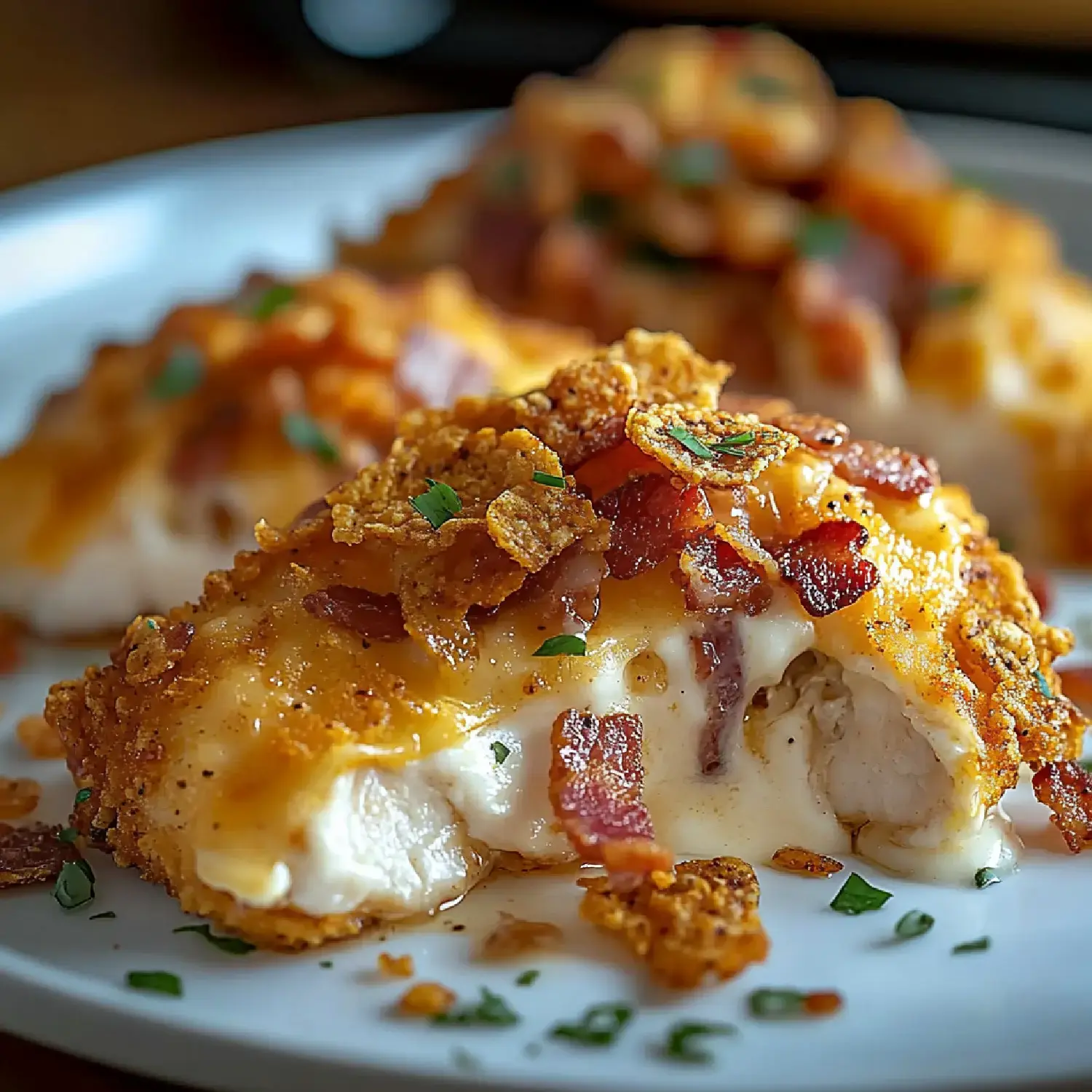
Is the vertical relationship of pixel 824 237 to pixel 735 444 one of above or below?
above

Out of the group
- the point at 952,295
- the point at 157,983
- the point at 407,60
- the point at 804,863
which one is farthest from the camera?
the point at 407,60

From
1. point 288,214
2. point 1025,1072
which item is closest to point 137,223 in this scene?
point 288,214

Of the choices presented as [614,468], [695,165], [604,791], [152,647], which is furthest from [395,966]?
[695,165]

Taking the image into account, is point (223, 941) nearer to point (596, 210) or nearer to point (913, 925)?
point (913, 925)

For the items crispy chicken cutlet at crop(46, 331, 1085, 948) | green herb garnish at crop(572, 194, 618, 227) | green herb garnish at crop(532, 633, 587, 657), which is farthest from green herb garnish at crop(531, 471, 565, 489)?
green herb garnish at crop(572, 194, 618, 227)

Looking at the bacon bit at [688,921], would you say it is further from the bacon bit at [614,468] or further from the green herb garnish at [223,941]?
the bacon bit at [614,468]

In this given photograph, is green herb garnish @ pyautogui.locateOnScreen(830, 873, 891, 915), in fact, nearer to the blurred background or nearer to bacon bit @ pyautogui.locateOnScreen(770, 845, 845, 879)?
bacon bit @ pyautogui.locateOnScreen(770, 845, 845, 879)
